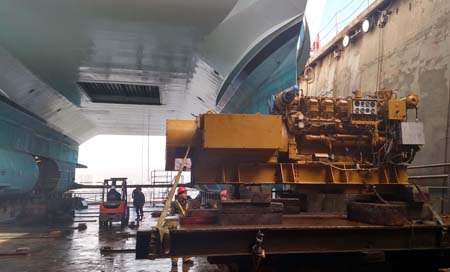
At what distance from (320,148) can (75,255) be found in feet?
23.0

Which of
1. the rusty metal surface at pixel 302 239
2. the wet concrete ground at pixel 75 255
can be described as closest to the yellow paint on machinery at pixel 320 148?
the rusty metal surface at pixel 302 239

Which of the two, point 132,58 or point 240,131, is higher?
point 132,58

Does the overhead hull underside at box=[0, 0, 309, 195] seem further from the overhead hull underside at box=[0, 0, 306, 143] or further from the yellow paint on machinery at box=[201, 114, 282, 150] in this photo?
the yellow paint on machinery at box=[201, 114, 282, 150]

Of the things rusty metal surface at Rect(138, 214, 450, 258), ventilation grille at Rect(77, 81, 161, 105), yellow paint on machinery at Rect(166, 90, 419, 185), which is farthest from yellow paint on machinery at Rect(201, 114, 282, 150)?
ventilation grille at Rect(77, 81, 161, 105)

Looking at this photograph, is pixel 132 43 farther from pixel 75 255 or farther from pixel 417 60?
pixel 417 60

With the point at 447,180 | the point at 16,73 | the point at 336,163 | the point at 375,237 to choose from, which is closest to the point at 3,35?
the point at 16,73

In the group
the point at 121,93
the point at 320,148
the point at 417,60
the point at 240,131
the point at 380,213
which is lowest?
the point at 380,213

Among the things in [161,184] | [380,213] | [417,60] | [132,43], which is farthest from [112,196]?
[380,213]

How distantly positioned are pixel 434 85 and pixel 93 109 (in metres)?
18.5

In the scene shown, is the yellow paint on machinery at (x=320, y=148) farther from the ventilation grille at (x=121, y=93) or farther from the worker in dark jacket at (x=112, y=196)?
the ventilation grille at (x=121, y=93)

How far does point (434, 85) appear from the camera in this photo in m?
7.34

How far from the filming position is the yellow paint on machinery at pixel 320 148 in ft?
15.2

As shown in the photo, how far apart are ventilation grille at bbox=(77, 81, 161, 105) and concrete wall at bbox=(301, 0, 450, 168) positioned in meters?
9.33

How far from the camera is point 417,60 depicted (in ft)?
26.3
